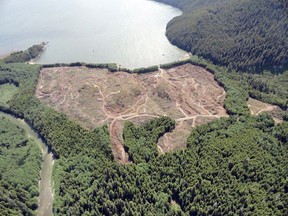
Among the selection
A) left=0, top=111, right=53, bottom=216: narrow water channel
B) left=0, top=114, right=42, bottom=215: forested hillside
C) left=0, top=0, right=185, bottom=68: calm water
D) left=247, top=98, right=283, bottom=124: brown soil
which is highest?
left=0, top=0, right=185, bottom=68: calm water

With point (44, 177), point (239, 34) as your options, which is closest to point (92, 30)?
point (239, 34)

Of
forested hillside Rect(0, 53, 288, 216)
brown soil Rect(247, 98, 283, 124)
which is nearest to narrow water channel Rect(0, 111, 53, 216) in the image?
forested hillside Rect(0, 53, 288, 216)

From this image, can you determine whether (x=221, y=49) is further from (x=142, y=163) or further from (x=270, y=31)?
(x=142, y=163)

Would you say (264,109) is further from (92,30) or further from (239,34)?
(92,30)

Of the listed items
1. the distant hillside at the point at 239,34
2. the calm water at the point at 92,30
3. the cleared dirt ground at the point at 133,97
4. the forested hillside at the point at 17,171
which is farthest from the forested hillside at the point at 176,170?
the calm water at the point at 92,30

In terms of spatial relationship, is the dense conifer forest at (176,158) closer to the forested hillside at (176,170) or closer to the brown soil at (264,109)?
the forested hillside at (176,170)

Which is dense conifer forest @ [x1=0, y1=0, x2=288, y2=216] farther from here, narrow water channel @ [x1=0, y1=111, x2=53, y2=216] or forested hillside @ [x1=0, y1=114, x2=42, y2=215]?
narrow water channel @ [x1=0, y1=111, x2=53, y2=216]
